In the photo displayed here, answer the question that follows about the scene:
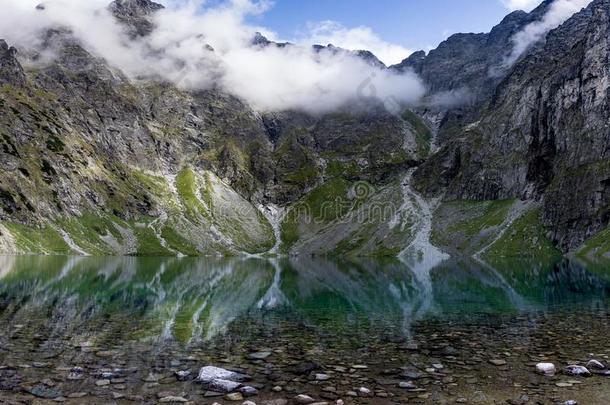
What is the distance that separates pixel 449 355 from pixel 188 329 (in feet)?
54.0

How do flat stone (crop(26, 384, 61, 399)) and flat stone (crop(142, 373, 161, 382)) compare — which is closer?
flat stone (crop(26, 384, 61, 399))

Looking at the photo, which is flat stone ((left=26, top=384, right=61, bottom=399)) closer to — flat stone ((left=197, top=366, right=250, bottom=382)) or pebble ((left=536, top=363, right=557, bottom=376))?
flat stone ((left=197, top=366, right=250, bottom=382))

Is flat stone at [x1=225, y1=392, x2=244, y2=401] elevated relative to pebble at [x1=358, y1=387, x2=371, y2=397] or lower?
lower

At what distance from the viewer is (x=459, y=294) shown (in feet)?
186

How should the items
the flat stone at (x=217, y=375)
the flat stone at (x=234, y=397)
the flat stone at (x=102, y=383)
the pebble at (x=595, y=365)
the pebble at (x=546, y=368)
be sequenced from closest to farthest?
1. the flat stone at (x=234, y=397)
2. the flat stone at (x=102, y=383)
3. the flat stone at (x=217, y=375)
4. the pebble at (x=546, y=368)
5. the pebble at (x=595, y=365)

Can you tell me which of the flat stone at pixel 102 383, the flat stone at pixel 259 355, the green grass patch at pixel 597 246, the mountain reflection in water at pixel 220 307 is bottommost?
the mountain reflection in water at pixel 220 307

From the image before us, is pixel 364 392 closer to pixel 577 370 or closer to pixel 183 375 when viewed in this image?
pixel 183 375

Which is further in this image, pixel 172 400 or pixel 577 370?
pixel 577 370

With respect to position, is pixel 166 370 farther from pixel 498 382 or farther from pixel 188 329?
pixel 498 382

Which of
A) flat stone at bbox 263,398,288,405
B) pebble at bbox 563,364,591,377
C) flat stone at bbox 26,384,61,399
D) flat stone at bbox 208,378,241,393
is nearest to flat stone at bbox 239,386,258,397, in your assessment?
flat stone at bbox 208,378,241,393

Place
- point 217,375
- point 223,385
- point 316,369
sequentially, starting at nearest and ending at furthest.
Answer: point 223,385 < point 217,375 < point 316,369

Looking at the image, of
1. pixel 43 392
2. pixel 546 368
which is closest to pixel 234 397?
pixel 43 392

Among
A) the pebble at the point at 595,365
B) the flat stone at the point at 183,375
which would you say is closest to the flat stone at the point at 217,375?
the flat stone at the point at 183,375

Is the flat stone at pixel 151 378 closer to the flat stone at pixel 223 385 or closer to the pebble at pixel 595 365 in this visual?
the flat stone at pixel 223 385
